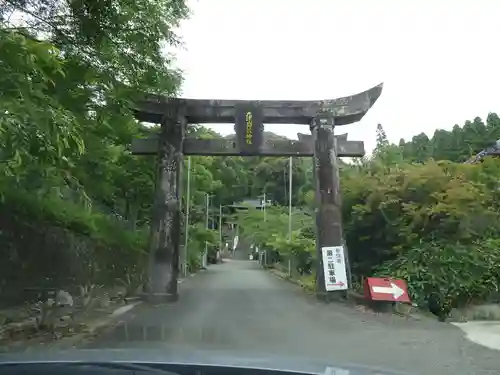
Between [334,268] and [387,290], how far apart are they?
146 inches

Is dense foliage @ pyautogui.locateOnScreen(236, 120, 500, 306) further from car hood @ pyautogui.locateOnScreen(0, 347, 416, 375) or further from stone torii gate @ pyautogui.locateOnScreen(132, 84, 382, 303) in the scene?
car hood @ pyautogui.locateOnScreen(0, 347, 416, 375)

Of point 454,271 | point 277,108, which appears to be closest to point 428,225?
point 454,271

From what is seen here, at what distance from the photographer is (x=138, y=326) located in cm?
1439

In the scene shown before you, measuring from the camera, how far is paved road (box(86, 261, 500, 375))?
10.00 metres

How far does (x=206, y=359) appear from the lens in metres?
2.87

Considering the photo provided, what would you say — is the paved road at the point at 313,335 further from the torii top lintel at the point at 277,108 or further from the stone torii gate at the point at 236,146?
the torii top lintel at the point at 277,108

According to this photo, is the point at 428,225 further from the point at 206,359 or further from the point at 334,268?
the point at 206,359

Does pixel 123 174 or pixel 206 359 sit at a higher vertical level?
pixel 123 174

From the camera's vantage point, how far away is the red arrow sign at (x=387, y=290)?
17.8 m

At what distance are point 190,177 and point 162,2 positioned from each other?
24245mm

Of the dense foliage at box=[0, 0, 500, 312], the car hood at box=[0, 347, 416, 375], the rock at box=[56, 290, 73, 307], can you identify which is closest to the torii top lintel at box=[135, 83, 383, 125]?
the dense foliage at box=[0, 0, 500, 312]

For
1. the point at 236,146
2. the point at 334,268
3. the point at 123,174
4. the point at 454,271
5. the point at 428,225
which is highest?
the point at 236,146

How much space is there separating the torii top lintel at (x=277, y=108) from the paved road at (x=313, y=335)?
6520 mm

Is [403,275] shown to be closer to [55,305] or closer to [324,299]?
[324,299]
